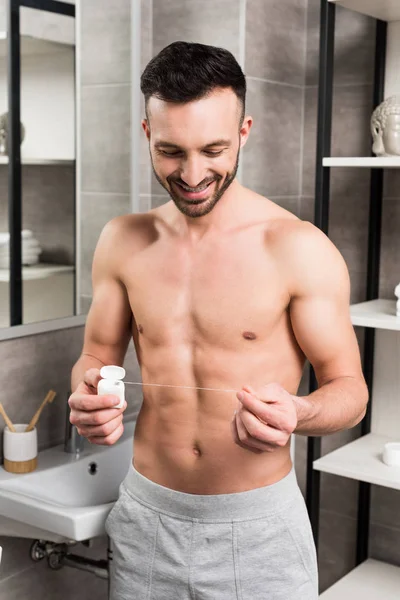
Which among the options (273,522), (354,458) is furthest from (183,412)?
(354,458)

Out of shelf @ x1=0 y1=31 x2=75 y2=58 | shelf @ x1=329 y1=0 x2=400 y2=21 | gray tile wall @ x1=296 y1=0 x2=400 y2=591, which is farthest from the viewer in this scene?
gray tile wall @ x1=296 y1=0 x2=400 y2=591

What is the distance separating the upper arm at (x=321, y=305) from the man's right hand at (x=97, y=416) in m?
0.42

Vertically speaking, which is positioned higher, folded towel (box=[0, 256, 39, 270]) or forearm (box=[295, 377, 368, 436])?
folded towel (box=[0, 256, 39, 270])

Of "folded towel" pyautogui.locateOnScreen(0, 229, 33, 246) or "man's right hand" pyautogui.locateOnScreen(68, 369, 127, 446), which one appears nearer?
"man's right hand" pyautogui.locateOnScreen(68, 369, 127, 446)

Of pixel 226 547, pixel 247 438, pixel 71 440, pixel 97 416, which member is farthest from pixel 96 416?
pixel 71 440

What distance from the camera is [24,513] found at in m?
1.97

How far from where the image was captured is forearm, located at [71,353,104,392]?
186 centimetres

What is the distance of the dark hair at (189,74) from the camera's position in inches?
61.7

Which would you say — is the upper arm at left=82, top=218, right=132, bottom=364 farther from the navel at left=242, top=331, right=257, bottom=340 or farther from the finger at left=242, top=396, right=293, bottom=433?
the finger at left=242, top=396, right=293, bottom=433

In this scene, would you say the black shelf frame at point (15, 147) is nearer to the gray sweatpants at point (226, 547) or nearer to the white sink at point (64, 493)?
the white sink at point (64, 493)

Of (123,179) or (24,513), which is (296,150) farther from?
(24,513)

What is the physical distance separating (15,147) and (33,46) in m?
0.28

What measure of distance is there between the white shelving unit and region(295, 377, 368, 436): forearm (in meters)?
0.60

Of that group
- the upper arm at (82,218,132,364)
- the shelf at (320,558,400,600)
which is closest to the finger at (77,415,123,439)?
the upper arm at (82,218,132,364)
